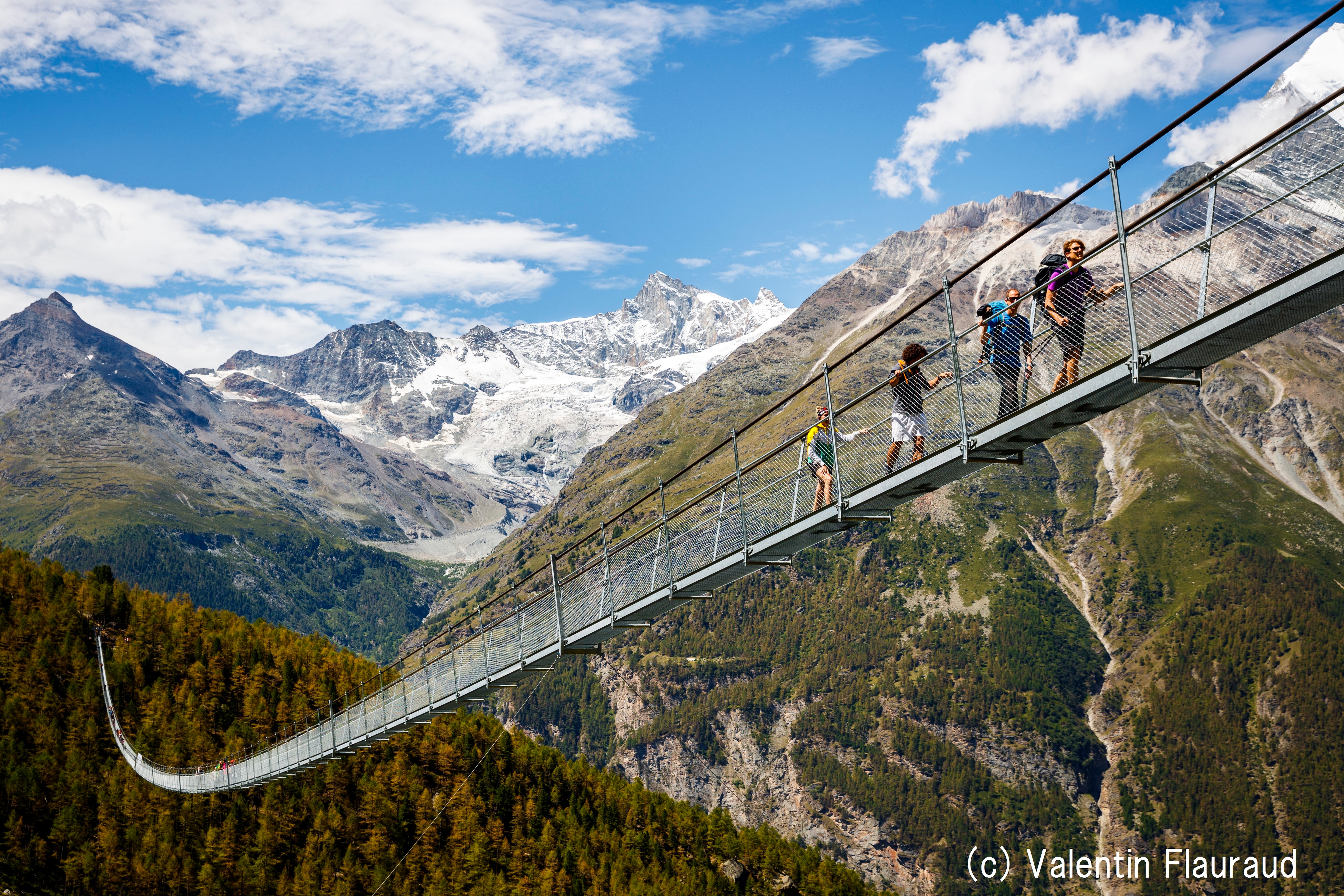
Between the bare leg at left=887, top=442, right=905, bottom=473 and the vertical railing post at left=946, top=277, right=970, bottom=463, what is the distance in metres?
1.43

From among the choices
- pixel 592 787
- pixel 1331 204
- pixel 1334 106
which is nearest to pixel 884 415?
pixel 1331 204

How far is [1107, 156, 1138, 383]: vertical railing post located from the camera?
573 inches

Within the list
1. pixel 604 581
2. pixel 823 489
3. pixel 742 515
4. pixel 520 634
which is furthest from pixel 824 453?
pixel 520 634

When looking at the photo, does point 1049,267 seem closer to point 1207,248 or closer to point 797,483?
point 1207,248

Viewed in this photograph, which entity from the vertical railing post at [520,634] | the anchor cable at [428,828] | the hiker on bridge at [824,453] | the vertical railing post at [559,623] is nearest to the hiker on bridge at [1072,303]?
the hiker on bridge at [824,453]

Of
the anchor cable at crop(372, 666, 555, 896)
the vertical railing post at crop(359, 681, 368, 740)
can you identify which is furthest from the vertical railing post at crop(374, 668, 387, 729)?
the anchor cable at crop(372, 666, 555, 896)

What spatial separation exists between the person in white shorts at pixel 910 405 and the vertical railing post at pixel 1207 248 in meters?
4.87

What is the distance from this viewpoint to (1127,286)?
588 inches

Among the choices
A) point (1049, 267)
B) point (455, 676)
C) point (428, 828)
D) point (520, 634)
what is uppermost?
point (1049, 267)

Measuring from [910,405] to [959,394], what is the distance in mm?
1523

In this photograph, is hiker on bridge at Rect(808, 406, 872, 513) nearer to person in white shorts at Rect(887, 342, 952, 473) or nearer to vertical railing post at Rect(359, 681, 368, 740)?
person in white shorts at Rect(887, 342, 952, 473)

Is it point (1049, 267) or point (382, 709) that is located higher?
point (1049, 267)

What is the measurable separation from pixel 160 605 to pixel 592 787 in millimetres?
64974

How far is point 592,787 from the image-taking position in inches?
5502
